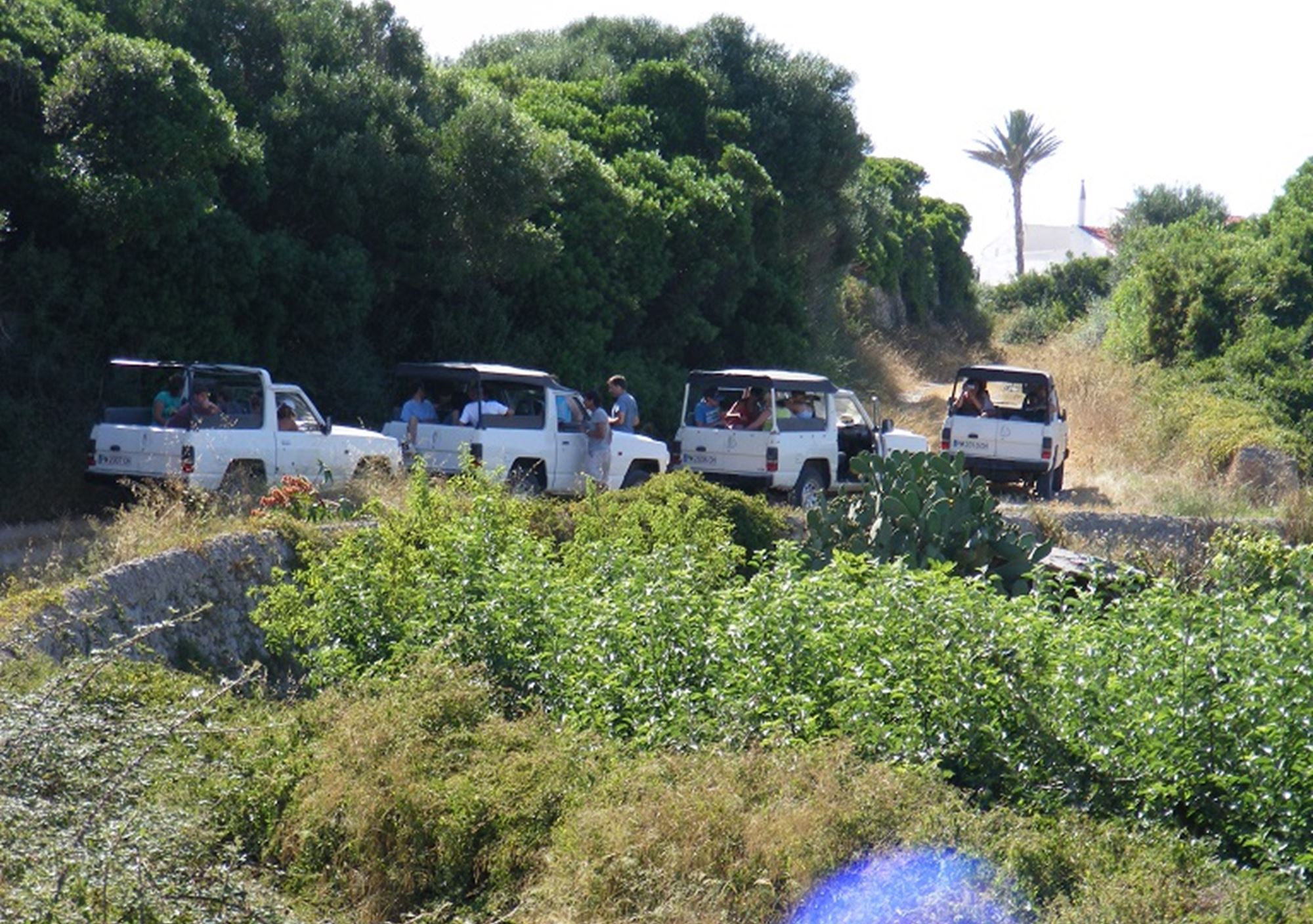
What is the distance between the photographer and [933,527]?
43.4 ft

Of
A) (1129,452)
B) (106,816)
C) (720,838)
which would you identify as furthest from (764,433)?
(106,816)

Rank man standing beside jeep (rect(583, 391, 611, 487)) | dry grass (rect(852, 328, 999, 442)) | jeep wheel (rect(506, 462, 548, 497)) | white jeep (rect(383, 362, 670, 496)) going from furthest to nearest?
dry grass (rect(852, 328, 999, 442)) < man standing beside jeep (rect(583, 391, 611, 487)) < white jeep (rect(383, 362, 670, 496)) < jeep wheel (rect(506, 462, 548, 497))

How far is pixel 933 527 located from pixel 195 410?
7.51 metres

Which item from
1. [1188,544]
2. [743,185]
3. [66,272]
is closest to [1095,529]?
[1188,544]

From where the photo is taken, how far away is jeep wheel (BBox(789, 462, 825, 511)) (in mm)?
21109

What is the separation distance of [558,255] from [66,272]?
7895 mm

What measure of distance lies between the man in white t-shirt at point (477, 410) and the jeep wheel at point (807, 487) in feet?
14.3

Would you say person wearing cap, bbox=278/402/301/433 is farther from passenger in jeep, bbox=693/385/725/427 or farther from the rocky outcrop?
passenger in jeep, bbox=693/385/725/427

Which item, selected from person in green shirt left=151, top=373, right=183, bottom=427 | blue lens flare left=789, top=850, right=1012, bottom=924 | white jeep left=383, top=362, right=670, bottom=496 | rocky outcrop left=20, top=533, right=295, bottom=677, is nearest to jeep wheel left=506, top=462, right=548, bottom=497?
white jeep left=383, top=362, right=670, bottom=496

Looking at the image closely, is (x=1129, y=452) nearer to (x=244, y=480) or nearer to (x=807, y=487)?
(x=807, y=487)

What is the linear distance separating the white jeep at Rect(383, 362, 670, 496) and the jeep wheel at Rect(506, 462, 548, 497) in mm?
17

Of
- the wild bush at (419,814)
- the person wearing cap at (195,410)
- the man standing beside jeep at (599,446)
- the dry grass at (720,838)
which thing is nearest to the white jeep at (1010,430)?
the man standing beside jeep at (599,446)

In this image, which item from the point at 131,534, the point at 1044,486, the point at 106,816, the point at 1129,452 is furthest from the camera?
the point at 1129,452

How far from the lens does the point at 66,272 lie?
17625mm
